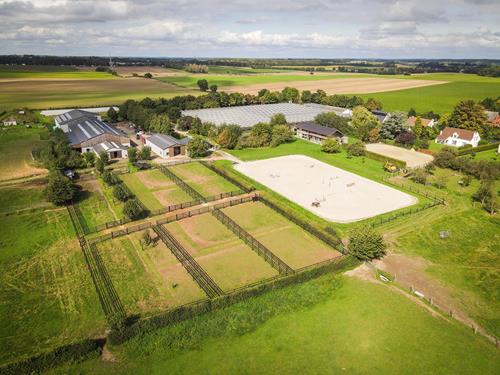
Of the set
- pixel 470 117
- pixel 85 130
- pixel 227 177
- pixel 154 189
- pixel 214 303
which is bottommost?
pixel 154 189

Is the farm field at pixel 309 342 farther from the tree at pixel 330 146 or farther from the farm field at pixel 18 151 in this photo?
the farm field at pixel 18 151

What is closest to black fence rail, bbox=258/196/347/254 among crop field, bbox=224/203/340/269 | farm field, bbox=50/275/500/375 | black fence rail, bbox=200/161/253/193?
crop field, bbox=224/203/340/269

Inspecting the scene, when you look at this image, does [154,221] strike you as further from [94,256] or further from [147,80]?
[147,80]

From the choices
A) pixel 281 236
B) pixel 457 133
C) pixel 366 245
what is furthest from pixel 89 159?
pixel 457 133

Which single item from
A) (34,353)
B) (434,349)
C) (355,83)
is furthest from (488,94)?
(34,353)

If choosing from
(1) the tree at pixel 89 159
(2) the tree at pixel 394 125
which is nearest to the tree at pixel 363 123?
(2) the tree at pixel 394 125

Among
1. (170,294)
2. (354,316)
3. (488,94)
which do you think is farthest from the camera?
(488,94)

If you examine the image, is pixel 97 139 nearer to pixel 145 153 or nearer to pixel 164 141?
pixel 145 153
